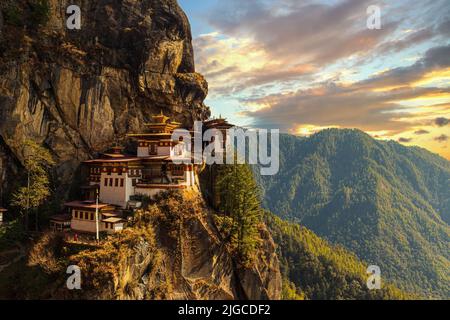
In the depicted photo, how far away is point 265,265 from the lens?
5741 cm

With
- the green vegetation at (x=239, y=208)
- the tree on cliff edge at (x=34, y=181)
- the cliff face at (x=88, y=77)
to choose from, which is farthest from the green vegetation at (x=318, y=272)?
the tree on cliff edge at (x=34, y=181)

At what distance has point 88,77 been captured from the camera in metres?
56.3

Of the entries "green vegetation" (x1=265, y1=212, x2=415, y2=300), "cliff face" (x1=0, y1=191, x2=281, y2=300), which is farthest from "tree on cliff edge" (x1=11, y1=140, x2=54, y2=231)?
"green vegetation" (x1=265, y1=212, x2=415, y2=300)

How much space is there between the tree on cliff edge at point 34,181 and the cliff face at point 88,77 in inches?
79.2

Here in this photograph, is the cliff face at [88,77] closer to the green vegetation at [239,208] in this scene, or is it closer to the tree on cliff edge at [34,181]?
the tree on cliff edge at [34,181]

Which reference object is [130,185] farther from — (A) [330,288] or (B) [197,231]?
(A) [330,288]

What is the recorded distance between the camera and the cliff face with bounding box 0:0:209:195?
166 ft

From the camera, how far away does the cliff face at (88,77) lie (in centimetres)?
5069

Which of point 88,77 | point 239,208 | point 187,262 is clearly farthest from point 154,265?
point 88,77

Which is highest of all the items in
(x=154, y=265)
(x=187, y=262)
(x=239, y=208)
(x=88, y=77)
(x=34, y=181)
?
(x=88, y=77)

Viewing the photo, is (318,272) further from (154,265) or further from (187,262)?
(154,265)

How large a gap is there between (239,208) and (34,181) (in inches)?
1095

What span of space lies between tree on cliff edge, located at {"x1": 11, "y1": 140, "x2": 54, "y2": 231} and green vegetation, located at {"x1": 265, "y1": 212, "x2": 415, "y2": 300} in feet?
238

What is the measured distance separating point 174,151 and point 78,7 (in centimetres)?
2863
